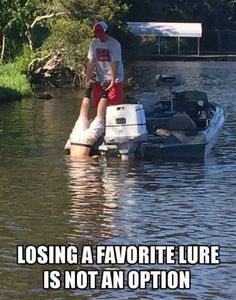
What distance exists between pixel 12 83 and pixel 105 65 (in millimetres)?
18064

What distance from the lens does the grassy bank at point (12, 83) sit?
101 feet

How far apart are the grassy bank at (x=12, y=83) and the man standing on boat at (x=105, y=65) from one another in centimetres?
1432

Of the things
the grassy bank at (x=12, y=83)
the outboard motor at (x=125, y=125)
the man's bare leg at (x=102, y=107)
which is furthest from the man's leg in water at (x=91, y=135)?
the grassy bank at (x=12, y=83)

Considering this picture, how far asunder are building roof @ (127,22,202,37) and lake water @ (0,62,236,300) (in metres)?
51.1

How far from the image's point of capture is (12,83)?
33562 mm

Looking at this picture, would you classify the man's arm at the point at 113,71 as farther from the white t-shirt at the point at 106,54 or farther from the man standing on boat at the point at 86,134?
the man standing on boat at the point at 86,134

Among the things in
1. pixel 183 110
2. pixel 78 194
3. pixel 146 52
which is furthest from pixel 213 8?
pixel 78 194

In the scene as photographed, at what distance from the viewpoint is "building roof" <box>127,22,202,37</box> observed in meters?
68.7

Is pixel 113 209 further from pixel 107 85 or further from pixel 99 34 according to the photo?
pixel 99 34

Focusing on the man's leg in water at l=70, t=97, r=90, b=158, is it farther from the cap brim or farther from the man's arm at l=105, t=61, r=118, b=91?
the cap brim

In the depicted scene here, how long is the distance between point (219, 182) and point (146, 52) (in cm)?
5673

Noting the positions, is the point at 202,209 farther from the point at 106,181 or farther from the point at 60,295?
the point at 60,295

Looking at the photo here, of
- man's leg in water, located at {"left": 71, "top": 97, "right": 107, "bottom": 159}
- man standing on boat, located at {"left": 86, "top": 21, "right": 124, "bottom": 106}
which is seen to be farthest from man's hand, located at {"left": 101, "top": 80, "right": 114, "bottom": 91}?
man's leg in water, located at {"left": 71, "top": 97, "right": 107, "bottom": 159}

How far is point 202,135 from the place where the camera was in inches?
609
